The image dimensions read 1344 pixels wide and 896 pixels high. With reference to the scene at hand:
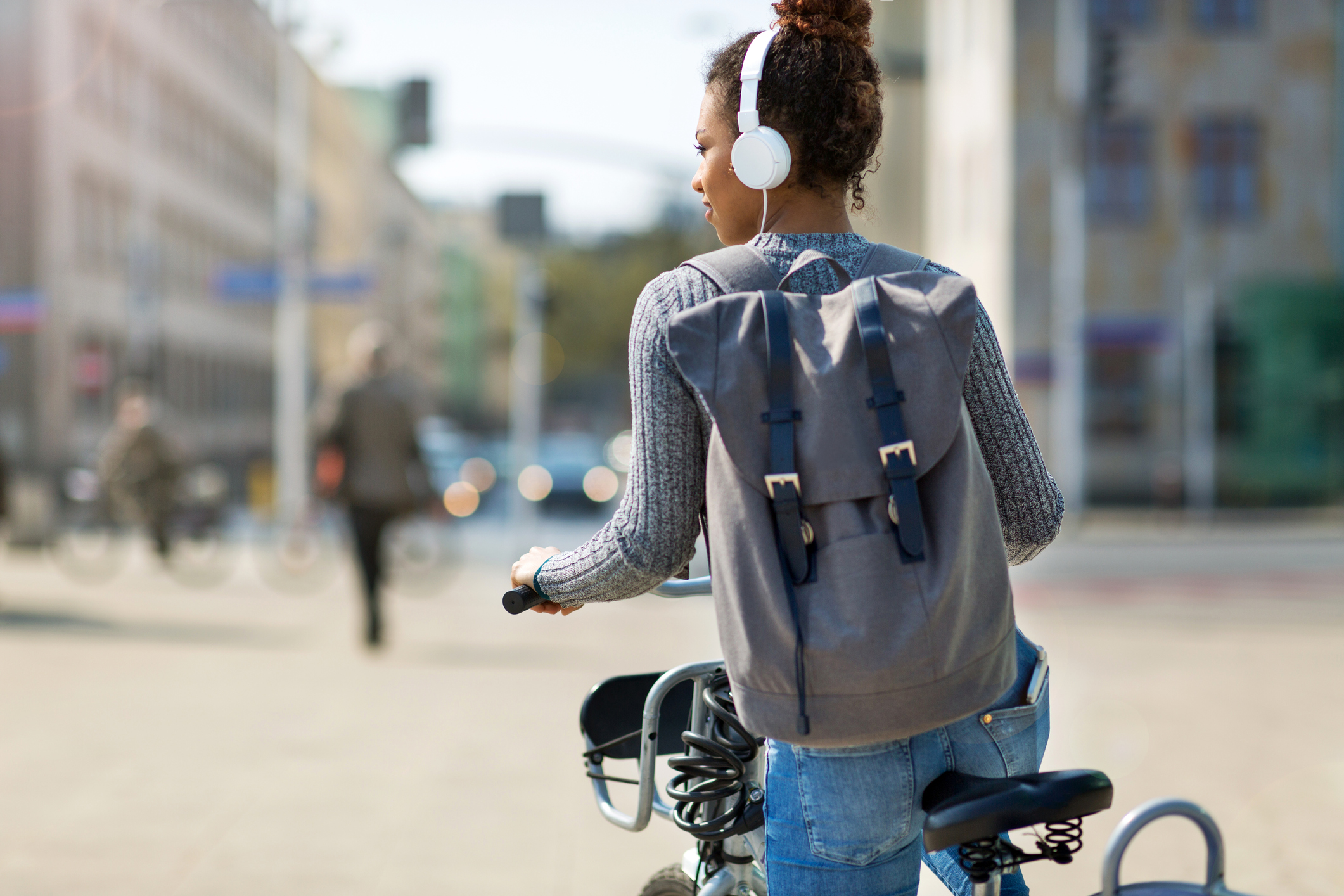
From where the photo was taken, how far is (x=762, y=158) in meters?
1.88

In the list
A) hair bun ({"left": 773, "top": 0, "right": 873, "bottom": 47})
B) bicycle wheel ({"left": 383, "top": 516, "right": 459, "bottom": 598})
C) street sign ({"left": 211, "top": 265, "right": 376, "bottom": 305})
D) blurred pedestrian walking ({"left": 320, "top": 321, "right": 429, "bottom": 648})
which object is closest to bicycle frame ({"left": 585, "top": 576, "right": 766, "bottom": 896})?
hair bun ({"left": 773, "top": 0, "right": 873, "bottom": 47})

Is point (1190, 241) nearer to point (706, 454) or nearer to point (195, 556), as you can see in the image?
point (195, 556)

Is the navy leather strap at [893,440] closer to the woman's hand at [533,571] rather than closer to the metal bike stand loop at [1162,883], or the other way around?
the metal bike stand loop at [1162,883]

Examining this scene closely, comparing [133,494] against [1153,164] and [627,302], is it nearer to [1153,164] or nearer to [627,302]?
[1153,164]

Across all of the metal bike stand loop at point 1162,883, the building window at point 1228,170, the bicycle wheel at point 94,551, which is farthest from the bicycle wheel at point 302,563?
the building window at point 1228,170

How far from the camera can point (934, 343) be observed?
1715 millimetres

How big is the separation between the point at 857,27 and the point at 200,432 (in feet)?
142

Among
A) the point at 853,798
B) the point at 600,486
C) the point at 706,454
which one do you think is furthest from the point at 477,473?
the point at 853,798

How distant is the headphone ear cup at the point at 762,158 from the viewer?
73.6 inches

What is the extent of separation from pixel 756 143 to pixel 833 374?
1.23ft

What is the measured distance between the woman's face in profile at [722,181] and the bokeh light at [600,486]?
867 inches

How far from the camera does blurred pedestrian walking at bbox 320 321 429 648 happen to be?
28.6 feet

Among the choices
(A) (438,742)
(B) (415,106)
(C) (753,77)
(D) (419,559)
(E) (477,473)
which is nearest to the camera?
(C) (753,77)

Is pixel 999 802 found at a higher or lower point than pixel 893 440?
lower
